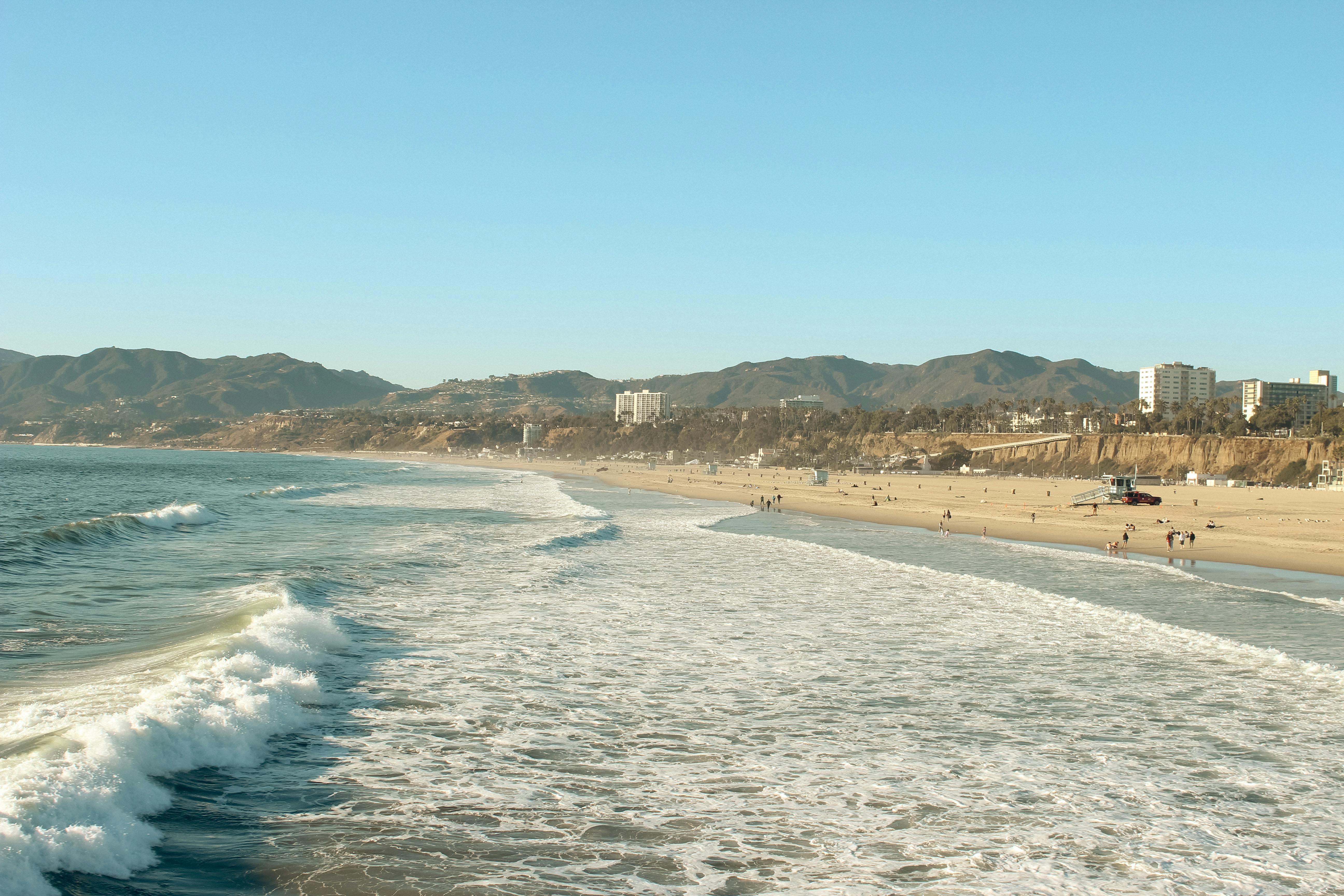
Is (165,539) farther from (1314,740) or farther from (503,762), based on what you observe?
(1314,740)

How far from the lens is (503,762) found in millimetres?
8664

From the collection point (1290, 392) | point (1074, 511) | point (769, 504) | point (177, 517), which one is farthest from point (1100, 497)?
point (1290, 392)

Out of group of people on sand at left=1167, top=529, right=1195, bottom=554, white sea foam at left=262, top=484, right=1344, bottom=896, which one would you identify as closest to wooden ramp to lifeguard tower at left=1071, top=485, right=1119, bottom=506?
group of people on sand at left=1167, top=529, right=1195, bottom=554

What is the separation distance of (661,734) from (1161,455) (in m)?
108

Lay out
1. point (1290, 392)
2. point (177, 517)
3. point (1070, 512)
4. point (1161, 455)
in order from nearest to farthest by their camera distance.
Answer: point (177, 517) < point (1070, 512) < point (1161, 455) < point (1290, 392)

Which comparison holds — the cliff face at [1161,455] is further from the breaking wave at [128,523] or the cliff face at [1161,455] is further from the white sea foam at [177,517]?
the breaking wave at [128,523]

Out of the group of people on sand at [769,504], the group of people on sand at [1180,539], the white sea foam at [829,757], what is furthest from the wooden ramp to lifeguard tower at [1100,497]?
the white sea foam at [829,757]

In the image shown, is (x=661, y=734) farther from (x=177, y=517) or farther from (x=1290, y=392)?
(x=1290, y=392)

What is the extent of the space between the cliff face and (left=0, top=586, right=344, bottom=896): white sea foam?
95340 mm

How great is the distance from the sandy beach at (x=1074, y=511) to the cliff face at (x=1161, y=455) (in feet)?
60.6

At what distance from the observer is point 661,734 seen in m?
9.66

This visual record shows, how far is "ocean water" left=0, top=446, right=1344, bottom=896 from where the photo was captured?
6477mm

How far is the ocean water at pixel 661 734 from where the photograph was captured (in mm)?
6477

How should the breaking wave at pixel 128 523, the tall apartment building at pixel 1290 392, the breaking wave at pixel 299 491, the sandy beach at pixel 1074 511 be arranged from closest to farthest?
the breaking wave at pixel 128 523 < the sandy beach at pixel 1074 511 < the breaking wave at pixel 299 491 < the tall apartment building at pixel 1290 392
